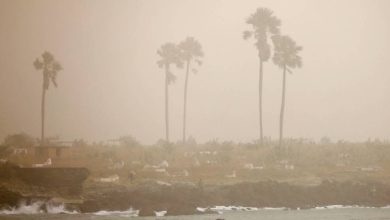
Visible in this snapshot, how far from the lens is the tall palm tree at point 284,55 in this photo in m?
15.7

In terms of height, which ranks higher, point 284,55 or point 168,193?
point 284,55

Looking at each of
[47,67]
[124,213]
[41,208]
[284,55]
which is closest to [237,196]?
[124,213]

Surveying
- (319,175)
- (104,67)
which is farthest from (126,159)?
(319,175)

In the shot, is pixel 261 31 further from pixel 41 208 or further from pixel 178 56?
pixel 41 208

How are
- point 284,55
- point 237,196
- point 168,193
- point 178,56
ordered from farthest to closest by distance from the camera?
point 284,55 → point 178,56 → point 237,196 → point 168,193

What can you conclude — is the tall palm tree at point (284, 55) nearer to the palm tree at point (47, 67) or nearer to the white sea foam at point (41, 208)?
the palm tree at point (47, 67)

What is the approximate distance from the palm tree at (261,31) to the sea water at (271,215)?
1.72 m

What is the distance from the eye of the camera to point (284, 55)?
1573 centimetres

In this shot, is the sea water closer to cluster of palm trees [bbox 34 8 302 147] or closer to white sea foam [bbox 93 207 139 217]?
white sea foam [bbox 93 207 139 217]

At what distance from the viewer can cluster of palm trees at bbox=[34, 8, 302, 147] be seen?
1509cm

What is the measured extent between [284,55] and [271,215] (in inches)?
148

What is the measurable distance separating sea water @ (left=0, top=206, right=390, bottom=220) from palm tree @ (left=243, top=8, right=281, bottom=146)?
5.63 ft

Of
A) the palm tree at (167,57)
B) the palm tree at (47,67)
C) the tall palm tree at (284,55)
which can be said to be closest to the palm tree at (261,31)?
the tall palm tree at (284,55)

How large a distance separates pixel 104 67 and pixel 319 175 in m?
5.51
